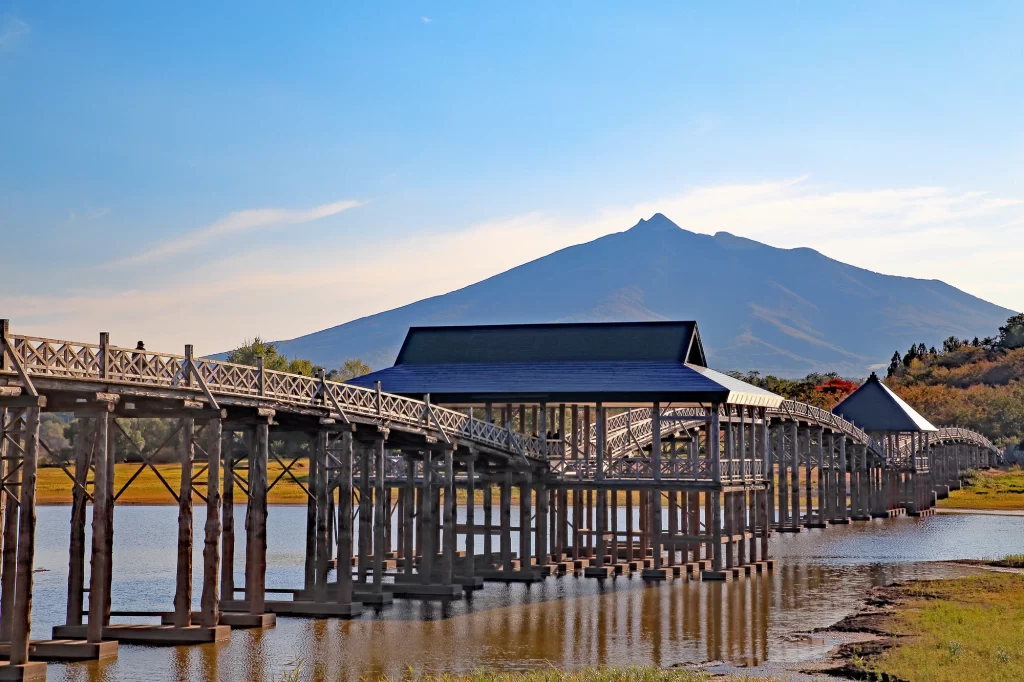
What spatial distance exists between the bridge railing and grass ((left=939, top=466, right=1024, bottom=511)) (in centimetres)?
6780

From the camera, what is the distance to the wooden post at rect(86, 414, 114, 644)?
34.0 metres

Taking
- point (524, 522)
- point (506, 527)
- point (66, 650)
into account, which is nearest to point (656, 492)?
point (524, 522)

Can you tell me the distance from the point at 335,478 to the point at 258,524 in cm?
538

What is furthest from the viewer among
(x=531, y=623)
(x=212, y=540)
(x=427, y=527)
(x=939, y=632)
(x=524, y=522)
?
(x=524, y=522)

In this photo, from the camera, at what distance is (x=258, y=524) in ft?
133

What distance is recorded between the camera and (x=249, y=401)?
39438 mm

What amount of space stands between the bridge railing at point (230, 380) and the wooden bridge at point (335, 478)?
0.19ft

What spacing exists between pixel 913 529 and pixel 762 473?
102 feet

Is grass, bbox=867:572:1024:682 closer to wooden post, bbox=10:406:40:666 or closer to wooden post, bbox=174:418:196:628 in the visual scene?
wooden post, bbox=174:418:196:628

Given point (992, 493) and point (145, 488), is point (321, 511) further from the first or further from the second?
point (992, 493)

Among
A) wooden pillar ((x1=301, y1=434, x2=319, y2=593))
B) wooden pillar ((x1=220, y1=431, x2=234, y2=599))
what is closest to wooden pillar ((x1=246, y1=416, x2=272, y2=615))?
wooden pillar ((x1=220, y1=431, x2=234, y2=599))

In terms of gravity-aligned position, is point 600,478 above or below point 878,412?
below

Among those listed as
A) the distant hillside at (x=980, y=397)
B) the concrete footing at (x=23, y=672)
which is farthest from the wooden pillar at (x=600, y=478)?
the distant hillside at (x=980, y=397)

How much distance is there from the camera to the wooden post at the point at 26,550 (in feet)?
100
